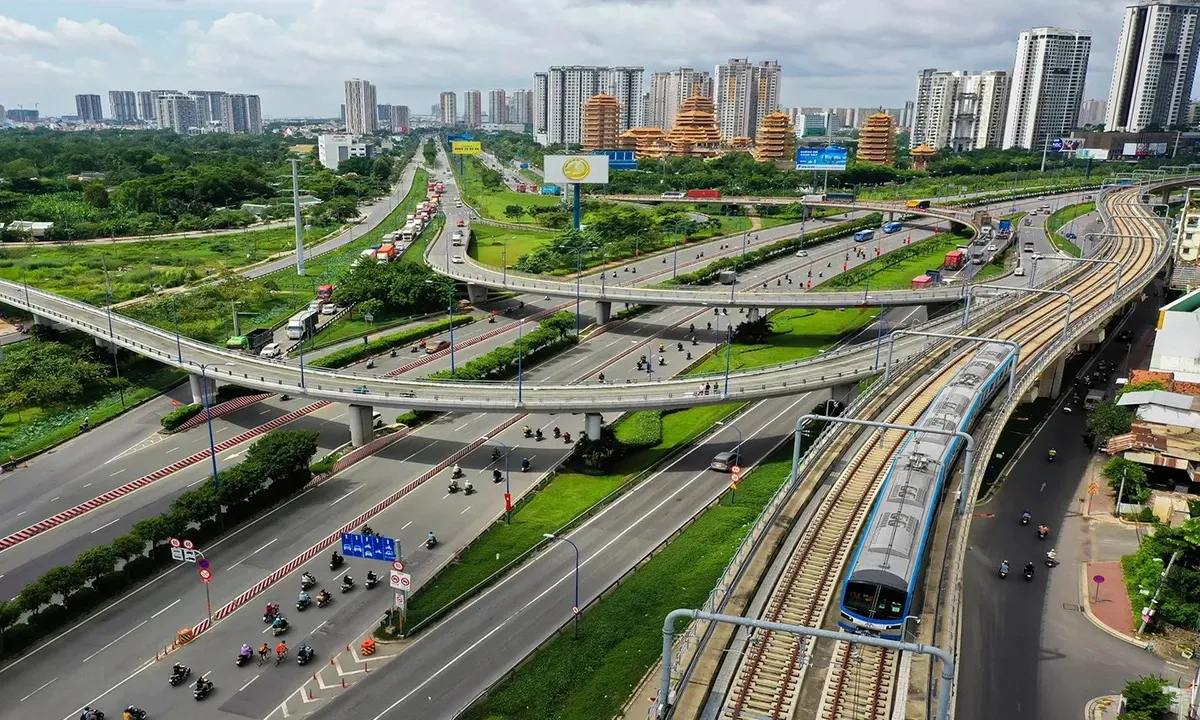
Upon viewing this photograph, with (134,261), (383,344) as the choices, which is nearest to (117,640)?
(383,344)

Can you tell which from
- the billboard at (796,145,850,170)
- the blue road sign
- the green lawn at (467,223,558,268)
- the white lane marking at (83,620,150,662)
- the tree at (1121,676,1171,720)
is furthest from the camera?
the billboard at (796,145,850,170)

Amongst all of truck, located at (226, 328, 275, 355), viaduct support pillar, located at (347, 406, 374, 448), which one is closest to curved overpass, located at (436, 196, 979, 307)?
truck, located at (226, 328, 275, 355)

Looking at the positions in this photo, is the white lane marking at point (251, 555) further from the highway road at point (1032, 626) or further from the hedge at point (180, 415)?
the highway road at point (1032, 626)

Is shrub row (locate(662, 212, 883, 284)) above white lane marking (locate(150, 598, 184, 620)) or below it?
above

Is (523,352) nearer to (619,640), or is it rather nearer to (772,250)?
(619,640)

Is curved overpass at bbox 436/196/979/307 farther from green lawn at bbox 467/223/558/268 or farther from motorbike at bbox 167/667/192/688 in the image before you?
motorbike at bbox 167/667/192/688

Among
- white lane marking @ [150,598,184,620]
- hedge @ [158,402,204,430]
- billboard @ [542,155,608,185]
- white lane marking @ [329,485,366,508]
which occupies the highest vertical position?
billboard @ [542,155,608,185]

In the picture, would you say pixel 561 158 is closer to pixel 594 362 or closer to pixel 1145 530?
pixel 594 362
